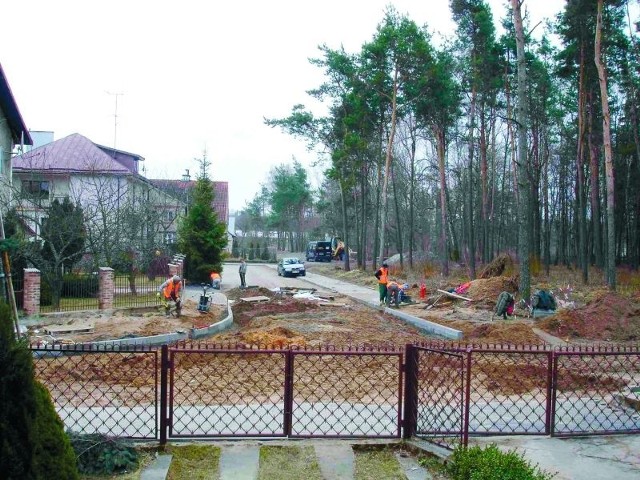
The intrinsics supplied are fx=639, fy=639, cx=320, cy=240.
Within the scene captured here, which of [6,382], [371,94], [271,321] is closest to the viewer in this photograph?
[6,382]

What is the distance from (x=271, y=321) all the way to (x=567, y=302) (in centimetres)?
1077

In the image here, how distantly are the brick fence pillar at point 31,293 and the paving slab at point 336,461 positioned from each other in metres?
14.0

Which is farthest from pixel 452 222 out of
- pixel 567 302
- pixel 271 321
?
pixel 271 321

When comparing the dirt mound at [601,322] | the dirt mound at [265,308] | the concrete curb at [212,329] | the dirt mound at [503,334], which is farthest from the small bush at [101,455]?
the dirt mound at [265,308]

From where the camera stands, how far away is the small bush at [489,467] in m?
4.79

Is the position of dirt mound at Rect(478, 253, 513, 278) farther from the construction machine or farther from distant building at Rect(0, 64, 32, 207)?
the construction machine

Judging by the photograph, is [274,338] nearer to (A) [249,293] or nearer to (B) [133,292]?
(B) [133,292]

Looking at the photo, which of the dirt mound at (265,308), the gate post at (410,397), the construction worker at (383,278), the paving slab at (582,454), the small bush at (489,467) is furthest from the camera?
the construction worker at (383,278)

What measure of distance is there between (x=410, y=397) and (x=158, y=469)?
2.34 meters

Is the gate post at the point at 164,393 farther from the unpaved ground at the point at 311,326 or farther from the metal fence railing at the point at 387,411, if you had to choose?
the unpaved ground at the point at 311,326

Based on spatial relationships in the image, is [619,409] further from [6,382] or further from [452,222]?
[452,222]

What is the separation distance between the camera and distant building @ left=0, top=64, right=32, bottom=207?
24.9 metres

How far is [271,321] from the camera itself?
17.8 meters

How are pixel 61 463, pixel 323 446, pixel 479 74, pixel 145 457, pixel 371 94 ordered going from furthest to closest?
pixel 371 94 → pixel 479 74 → pixel 323 446 → pixel 145 457 → pixel 61 463
